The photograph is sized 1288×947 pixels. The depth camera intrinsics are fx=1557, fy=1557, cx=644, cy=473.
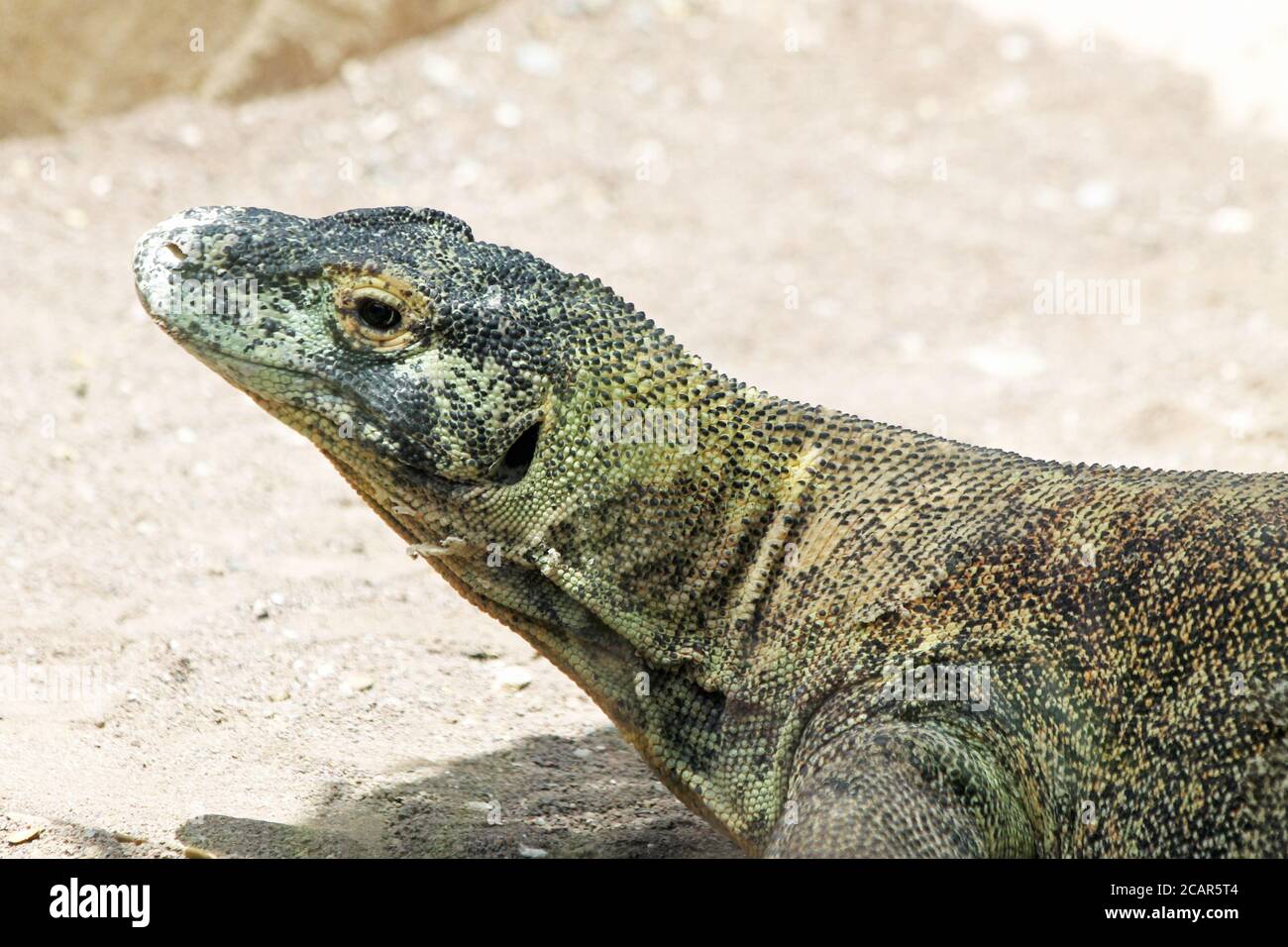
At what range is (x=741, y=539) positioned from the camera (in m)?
4.42

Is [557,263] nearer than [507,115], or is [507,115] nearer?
[557,263]

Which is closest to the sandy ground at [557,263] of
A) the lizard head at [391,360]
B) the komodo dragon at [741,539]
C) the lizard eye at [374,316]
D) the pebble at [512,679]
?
the pebble at [512,679]

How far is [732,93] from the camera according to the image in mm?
13523

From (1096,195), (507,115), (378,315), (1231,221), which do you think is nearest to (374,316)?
(378,315)

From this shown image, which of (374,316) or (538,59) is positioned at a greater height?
(538,59)

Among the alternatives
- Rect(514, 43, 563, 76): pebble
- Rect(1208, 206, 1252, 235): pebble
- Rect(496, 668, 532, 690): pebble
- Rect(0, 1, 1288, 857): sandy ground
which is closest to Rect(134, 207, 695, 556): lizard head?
Rect(0, 1, 1288, 857): sandy ground

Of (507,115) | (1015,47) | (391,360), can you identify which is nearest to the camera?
(391,360)

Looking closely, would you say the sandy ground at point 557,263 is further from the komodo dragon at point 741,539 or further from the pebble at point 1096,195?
the komodo dragon at point 741,539

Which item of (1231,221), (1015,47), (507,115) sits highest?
(1015,47)

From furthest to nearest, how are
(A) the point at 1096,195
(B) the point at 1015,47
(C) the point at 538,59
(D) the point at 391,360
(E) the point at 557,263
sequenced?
(B) the point at 1015,47 < (C) the point at 538,59 < (A) the point at 1096,195 < (E) the point at 557,263 < (D) the point at 391,360

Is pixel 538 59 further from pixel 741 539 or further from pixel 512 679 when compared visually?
pixel 741 539

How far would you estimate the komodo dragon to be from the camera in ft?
13.1

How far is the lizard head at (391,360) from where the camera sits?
169 inches

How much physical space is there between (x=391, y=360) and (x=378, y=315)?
5.3 inches
